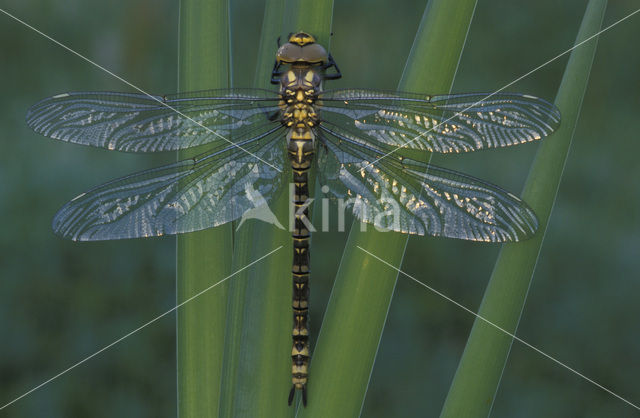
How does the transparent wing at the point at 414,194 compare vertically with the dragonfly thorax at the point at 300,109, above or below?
below

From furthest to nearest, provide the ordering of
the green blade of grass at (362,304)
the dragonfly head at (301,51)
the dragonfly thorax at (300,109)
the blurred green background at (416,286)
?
the blurred green background at (416,286), the dragonfly thorax at (300,109), the dragonfly head at (301,51), the green blade of grass at (362,304)

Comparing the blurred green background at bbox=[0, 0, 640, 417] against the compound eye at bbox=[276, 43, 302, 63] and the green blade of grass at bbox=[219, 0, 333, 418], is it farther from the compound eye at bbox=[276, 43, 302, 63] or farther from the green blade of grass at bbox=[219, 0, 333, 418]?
the green blade of grass at bbox=[219, 0, 333, 418]

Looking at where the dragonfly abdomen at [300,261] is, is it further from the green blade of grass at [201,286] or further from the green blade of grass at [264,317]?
the green blade of grass at [201,286]

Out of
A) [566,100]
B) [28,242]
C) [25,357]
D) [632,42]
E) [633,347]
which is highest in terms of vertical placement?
[632,42]

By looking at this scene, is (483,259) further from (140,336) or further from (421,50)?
(140,336)

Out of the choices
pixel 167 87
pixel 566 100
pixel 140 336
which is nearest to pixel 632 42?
pixel 566 100

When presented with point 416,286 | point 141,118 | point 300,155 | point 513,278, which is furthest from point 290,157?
point 416,286

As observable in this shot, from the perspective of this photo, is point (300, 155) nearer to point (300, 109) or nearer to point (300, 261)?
point (300, 109)

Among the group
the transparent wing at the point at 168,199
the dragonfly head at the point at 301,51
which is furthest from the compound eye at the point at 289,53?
the transparent wing at the point at 168,199
